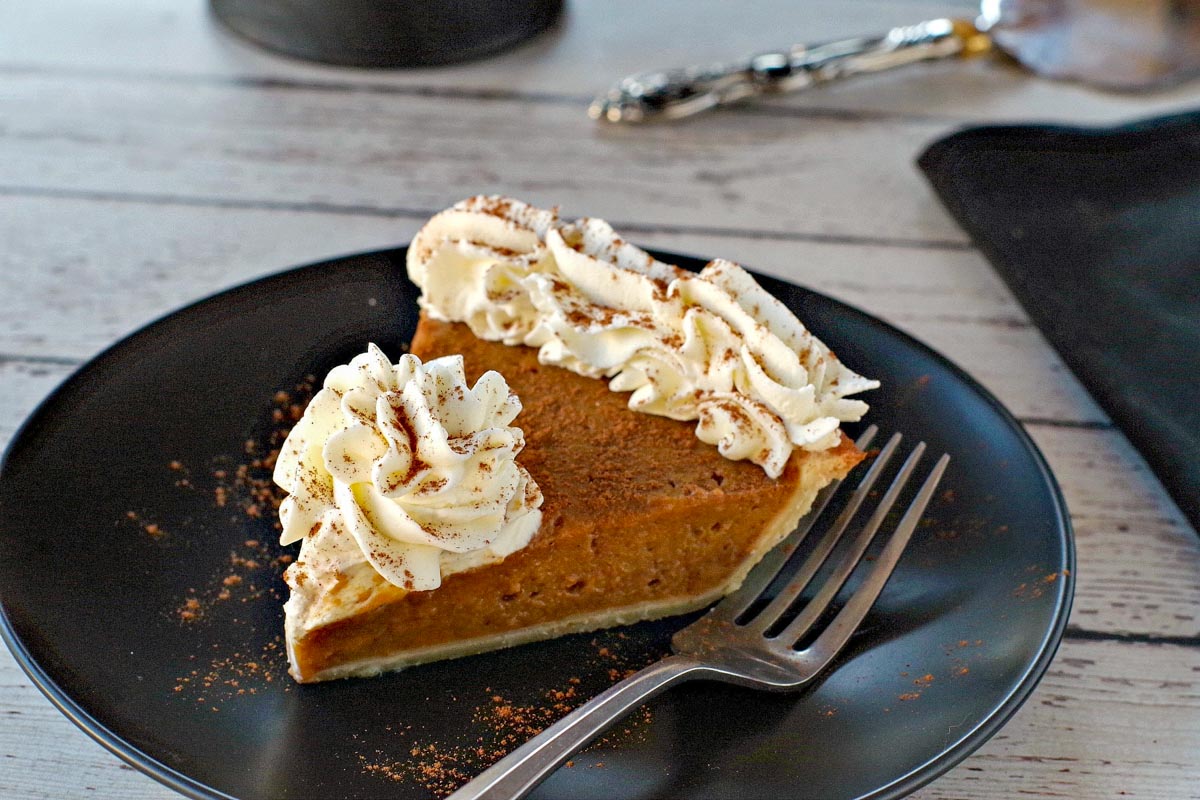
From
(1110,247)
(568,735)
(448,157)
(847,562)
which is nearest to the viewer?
(568,735)

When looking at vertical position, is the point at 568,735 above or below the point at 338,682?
above

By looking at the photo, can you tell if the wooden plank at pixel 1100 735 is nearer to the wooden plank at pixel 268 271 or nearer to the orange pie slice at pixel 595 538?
the orange pie slice at pixel 595 538

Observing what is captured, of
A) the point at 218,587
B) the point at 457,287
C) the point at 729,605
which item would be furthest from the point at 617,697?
the point at 457,287

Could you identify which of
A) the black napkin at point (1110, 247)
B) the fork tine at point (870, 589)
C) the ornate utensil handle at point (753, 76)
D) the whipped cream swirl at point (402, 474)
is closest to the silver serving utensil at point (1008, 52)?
the ornate utensil handle at point (753, 76)

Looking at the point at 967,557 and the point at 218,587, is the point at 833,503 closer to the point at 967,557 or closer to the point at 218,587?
the point at 967,557

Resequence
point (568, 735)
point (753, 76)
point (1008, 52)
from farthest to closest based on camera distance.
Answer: point (1008, 52), point (753, 76), point (568, 735)

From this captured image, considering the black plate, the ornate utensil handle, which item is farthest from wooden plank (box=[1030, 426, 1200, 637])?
the ornate utensil handle

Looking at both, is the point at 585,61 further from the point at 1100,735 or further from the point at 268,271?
the point at 1100,735

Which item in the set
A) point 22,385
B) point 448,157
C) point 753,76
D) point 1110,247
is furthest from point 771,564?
point 753,76
